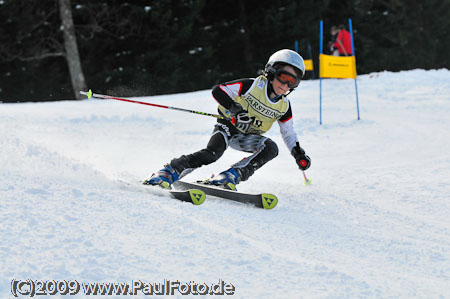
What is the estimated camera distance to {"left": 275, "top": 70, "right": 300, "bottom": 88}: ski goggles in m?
4.42

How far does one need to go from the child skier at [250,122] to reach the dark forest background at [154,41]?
12880 mm

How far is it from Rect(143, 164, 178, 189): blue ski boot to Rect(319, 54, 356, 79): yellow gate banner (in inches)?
240

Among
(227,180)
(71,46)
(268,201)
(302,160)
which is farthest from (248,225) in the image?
(71,46)

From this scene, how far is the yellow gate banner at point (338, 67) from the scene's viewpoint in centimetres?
969

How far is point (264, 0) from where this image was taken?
2183 centimetres

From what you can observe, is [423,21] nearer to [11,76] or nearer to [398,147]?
[11,76]

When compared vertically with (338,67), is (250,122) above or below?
above

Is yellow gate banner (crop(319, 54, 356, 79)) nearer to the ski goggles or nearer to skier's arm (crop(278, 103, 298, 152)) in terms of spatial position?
skier's arm (crop(278, 103, 298, 152))

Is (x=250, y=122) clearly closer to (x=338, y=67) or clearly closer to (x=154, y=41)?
(x=338, y=67)

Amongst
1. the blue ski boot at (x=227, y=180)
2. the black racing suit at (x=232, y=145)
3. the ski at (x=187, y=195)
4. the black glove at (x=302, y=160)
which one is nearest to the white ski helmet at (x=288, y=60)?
the black racing suit at (x=232, y=145)

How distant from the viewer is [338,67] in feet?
32.1

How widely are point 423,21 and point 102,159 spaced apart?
25599mm

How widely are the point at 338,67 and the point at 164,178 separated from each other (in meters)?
6.47

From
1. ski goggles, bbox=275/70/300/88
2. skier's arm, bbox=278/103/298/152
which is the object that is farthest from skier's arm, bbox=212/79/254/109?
skier's arm, bbox=278/103/298/152
